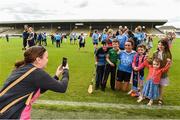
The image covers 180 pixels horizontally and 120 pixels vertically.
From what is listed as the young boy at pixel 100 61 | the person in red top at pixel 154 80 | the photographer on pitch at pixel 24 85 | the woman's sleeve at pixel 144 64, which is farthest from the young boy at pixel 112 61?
the photographer on pitch at pixel 24 85

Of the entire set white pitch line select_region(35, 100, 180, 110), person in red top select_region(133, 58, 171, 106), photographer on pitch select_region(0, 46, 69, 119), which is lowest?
white pitch line select_region(35, 100, 180, 110)

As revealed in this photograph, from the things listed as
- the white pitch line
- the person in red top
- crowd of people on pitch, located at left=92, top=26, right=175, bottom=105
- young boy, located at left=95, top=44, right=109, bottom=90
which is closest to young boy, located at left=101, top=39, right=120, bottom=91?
crowd of people on pitch, located at left=92, top=26, right=175, bottom=105

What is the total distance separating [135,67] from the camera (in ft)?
29.2

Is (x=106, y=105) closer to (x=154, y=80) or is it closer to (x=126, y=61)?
(x=154, y=80)

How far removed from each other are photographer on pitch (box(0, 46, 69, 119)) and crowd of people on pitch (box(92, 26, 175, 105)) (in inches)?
196

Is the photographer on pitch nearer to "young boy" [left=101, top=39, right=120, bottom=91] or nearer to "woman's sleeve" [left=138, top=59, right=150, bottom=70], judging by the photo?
"woman's sleeve" [left=138, top=59, right=150, bottom=70]

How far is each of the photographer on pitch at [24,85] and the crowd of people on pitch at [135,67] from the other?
4.97m

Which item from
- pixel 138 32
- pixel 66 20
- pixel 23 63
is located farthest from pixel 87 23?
pixel 23 63

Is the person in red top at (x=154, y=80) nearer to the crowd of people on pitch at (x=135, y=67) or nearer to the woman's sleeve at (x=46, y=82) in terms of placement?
the crowd of people on pitch at (x=135, y=67)

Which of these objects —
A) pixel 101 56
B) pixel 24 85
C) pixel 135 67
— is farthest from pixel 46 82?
pixel 101 56

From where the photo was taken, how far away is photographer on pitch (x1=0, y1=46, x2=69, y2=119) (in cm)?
338

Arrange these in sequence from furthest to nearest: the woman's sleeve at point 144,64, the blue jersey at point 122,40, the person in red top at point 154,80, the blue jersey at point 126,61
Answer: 1. the blue jersey at point 122,40
2. the blue jersey at point 126,61
3. the woman's sleeve at point 144,64
4. the person in red top at point 154,80

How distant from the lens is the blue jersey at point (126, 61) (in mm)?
9289

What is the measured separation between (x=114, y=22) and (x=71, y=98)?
84.0 m
